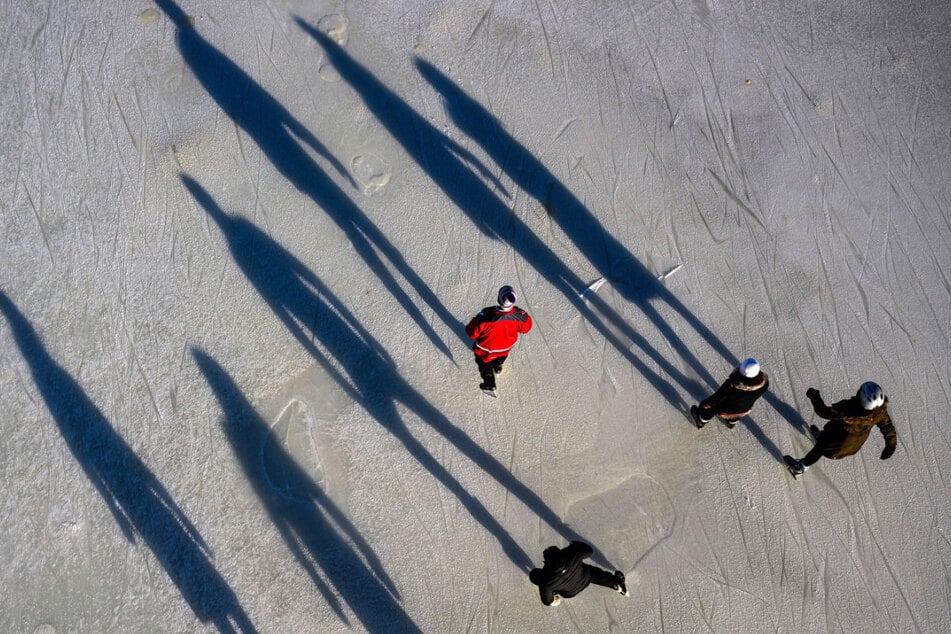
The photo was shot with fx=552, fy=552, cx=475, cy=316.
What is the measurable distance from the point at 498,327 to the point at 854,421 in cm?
279

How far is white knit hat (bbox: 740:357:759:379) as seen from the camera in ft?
13.9

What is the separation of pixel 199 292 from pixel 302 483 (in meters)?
2.39

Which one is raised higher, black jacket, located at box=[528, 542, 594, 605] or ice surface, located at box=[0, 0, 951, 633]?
ice surface, located at box=[0, 0, 951, 633]

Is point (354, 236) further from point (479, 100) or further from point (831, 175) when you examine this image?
point (831, 175)

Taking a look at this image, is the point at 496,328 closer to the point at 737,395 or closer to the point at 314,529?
the point at 737,395

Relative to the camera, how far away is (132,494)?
5.27m

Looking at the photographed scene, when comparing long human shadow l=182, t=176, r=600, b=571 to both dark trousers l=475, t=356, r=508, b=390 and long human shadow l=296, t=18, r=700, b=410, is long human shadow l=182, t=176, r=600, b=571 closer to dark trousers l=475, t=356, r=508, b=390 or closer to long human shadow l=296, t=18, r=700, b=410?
dark trousers l=475, t=356, r=508, b=390

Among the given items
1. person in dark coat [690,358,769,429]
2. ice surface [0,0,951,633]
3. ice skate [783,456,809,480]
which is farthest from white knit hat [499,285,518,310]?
ice skate [783,456,809,480]

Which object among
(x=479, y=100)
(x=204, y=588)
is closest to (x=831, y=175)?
(x=479, y=100)

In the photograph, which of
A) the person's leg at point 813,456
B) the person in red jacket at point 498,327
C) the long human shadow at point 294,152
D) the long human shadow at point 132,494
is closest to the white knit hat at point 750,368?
the person's leg at point 813,456

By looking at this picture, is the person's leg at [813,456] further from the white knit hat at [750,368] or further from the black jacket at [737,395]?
the white knit hat at [750,368]

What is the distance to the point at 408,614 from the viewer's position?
4.92m

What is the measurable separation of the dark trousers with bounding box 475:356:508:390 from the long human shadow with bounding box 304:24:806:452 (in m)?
1.29

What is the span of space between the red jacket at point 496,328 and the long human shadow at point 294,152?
106 cm
